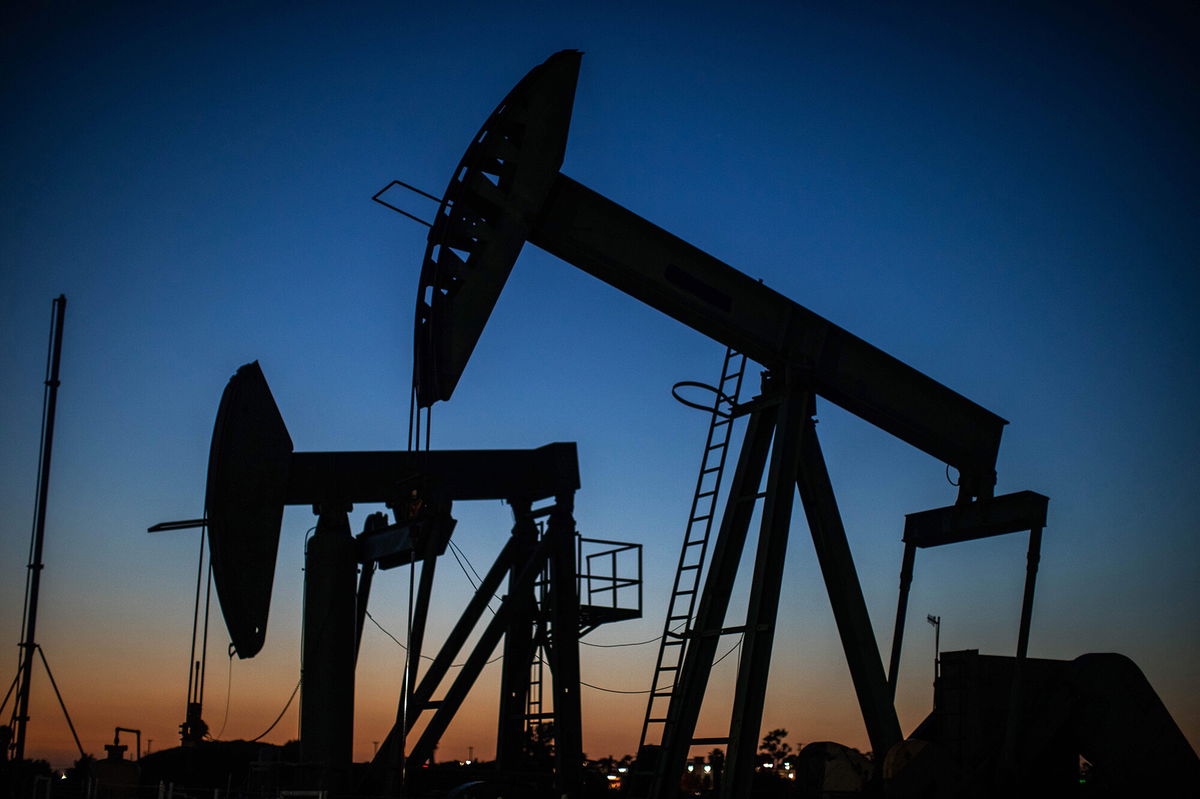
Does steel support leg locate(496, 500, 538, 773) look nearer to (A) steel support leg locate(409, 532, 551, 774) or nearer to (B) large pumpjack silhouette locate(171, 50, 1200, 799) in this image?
(A) steel support leg locate(409, 532, 551, 774)

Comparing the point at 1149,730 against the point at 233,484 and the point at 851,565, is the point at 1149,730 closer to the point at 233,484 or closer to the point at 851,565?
the point at 851,565

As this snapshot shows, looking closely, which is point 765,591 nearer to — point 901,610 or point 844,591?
point 844,591

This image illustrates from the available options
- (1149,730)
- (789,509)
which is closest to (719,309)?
(789,509)

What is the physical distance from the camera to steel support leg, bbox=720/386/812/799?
8141 mm

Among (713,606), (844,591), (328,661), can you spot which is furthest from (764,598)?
(328,661)

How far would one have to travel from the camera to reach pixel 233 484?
1097 cm

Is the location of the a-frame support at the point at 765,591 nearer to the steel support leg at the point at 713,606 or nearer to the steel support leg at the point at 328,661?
the steel support leg at the point at 713,606

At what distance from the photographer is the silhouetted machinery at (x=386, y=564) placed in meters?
11.0

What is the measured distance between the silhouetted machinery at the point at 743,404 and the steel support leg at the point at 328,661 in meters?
5.00

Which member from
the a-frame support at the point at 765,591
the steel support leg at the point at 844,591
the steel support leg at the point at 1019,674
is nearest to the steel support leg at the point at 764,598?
the a-frame support at the point at 765,591

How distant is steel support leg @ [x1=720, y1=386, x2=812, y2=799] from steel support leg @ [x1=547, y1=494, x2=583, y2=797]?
242 inches

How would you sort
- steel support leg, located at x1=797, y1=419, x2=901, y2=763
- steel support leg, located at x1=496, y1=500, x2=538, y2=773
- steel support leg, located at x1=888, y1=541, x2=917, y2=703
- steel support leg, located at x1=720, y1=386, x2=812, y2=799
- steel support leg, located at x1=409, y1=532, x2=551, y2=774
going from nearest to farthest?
steel support leg, located at x1=720, y1=386, x2=812, y2=799 < steel support leg, located at x1=797, y1=419, x2=901, y2=763 < steel support leg, located at x1=888, y1=541, x2=917, y2=703 < steel support leg, located at x1=409, y1=532, x2=551, y2=774 < steel support leg, located at x1=496, y1=500, x2=538, y2=773

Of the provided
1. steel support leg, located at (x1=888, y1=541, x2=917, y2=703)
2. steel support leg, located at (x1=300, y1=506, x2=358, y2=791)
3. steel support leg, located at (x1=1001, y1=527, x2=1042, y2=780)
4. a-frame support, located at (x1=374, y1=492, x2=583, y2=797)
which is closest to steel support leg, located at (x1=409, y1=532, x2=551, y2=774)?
a-frame support, located at (x1=374, y1=492, x2=583, y2=797)

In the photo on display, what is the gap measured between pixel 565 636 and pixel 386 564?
2.48 metres
